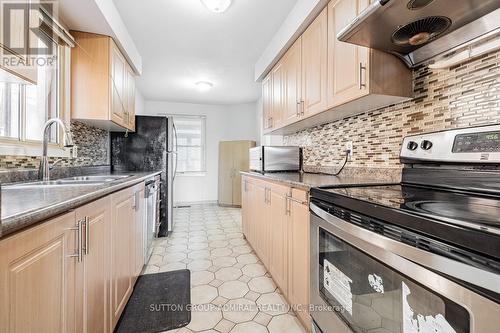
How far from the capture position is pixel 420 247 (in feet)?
1.95

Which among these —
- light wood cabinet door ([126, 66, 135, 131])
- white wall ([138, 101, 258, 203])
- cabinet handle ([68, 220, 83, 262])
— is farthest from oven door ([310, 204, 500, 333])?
white wall ([138, 101, 258, 203])

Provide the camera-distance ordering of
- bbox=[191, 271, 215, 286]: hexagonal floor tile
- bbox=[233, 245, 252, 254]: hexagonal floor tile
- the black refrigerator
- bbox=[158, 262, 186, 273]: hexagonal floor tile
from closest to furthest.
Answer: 1. bbox=[191, 271, 215, 286]: hexagonal floor tile
2. bbox=[158, 262, 186, 273]: hexagonal floor tile
3. bbox=[233, 245, 252, 254]: hexagonal floor tile
4. the black refrigerator

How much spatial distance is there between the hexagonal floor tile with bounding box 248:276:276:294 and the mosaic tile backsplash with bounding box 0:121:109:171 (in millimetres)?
1812

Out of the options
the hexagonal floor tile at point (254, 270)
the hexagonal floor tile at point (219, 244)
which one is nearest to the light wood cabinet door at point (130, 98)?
the hexagonal floor tile at point (219, 244)

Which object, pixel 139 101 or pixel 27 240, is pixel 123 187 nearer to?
pixel 27 240

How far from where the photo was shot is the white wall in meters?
5.58

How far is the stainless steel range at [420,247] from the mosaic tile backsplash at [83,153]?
→ 1.78 meters

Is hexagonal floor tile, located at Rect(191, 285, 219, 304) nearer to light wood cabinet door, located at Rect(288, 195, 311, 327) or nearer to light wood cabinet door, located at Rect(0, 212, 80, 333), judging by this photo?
light wood cabinet door, located at Rect(288, 195, 311, 327)

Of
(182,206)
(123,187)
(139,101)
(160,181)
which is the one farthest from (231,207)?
(123,187)

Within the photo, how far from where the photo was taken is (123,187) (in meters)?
1.49

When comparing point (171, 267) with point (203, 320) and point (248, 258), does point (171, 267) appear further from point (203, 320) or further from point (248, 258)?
point (203, 320)

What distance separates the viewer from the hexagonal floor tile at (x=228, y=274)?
2076mm

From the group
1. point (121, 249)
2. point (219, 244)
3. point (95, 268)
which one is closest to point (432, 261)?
point (95, 268)

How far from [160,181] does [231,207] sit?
89.8 inches
